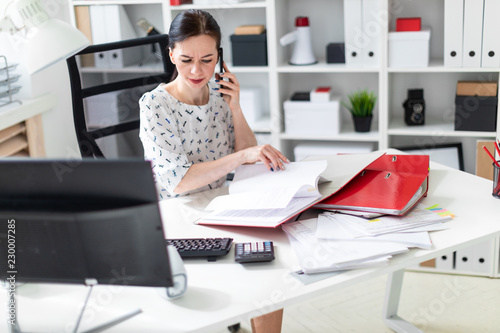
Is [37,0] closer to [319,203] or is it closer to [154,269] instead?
[154,269]

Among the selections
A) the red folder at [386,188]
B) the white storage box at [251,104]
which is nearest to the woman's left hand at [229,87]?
the red folder at [386,188]

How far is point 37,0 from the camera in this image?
4.68 ft

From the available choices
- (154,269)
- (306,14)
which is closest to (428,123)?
(306,14)

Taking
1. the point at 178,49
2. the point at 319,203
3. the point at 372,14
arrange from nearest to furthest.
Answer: the point at 319,203 → the point at 178,49 → the point at 372,14

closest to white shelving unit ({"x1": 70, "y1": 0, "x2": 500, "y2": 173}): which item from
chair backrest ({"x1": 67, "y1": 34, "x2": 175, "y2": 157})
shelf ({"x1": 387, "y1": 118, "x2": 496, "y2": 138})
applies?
shelf ({"x1": 387, "y1": 118, "x2": 496, "y2": 138})

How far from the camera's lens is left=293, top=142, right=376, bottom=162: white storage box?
2.98 meters

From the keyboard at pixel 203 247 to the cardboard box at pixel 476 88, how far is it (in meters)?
1.65

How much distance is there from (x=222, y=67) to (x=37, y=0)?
896 mm

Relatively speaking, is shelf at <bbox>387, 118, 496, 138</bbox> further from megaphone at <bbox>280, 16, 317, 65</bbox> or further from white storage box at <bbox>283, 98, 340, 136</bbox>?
megaphone at <bbox>280, 16, 317, 65</bbox>

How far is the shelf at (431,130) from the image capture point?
9.03 feet

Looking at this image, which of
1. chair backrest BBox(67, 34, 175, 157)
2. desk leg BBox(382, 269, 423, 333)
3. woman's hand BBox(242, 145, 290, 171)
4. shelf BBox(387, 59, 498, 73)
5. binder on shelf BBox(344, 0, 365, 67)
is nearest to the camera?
woman's hand BBox(242, 145, 290, 171)

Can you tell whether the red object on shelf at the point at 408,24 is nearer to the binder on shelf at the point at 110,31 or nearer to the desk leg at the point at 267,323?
the binder on shelf at the point at 110,31

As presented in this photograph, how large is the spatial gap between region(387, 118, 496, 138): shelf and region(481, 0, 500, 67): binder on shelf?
314 millimetres

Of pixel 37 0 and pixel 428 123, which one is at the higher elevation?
pixel 37 0
